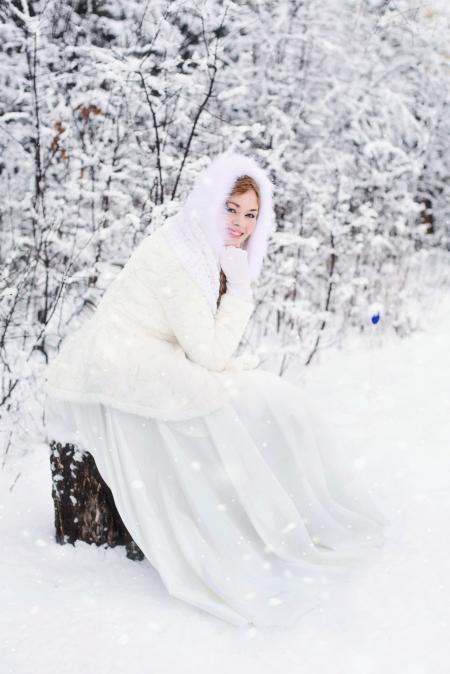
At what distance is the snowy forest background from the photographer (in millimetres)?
4207

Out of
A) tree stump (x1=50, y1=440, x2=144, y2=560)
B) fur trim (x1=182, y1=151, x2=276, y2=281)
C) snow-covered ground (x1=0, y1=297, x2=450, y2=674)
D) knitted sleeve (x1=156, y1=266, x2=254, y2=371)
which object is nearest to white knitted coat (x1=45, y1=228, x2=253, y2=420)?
knitted sleeve (x1=156, y1=266, x2=254, y2=371)

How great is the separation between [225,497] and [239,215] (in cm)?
112

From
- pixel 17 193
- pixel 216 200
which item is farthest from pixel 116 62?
pixel 216 200

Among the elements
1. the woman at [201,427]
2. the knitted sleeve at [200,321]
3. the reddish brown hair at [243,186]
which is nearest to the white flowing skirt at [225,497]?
the woman at [201,427]

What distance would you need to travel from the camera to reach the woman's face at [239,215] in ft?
7.88

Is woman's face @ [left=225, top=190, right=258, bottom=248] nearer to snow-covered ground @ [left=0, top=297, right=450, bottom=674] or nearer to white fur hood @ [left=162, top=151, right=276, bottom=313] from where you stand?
white fur hood @ [left=162, top=151, right=276, bottom=313]

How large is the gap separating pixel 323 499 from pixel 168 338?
0.94 m

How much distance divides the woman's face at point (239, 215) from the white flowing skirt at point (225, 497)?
57 cm

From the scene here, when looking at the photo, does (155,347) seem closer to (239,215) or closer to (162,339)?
(162,339)

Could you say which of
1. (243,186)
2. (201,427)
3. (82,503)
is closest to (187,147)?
(243,186)

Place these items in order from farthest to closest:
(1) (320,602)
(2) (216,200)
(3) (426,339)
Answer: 1. (3) (426,339)
2. (2) (216,200)
3. (1) (320,602)

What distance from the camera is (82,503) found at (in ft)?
7.99

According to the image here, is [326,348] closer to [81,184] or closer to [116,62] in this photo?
[81,184]

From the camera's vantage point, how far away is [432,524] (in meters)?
2.74
